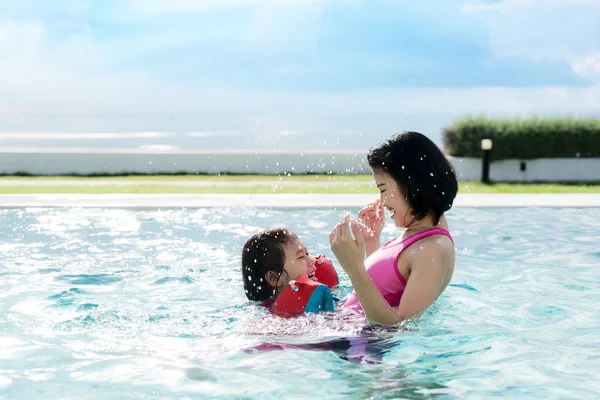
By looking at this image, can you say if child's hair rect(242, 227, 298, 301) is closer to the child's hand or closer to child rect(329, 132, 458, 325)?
the child's hand

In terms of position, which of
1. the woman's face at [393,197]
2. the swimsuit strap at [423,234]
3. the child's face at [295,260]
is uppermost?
the woman's face at [393,197]

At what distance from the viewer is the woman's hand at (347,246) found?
354 centimetres

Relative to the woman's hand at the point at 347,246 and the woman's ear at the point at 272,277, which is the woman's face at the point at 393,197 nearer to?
the woman's hand at the point at 347,246

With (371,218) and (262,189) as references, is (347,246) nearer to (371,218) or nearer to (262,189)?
(371,218)

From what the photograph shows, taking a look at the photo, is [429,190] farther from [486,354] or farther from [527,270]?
[527,270]

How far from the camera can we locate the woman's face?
3.95 metres

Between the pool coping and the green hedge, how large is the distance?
15.0ft

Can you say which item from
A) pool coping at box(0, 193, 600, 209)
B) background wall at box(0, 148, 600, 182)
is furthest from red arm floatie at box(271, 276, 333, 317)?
background wall at box(0, 148, 600, 182)

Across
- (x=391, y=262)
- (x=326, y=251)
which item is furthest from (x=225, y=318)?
(x=326, y=251)

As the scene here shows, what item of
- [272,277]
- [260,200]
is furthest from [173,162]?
[272,277]

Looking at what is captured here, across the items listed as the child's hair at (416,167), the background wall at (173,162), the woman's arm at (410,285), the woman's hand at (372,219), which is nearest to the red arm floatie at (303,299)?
the woman's hand at (372,219)

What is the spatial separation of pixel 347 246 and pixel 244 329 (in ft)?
4.66

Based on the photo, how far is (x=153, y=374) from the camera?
13.9 ft

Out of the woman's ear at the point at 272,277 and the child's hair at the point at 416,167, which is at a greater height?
the child's hair at the point at 416,167
